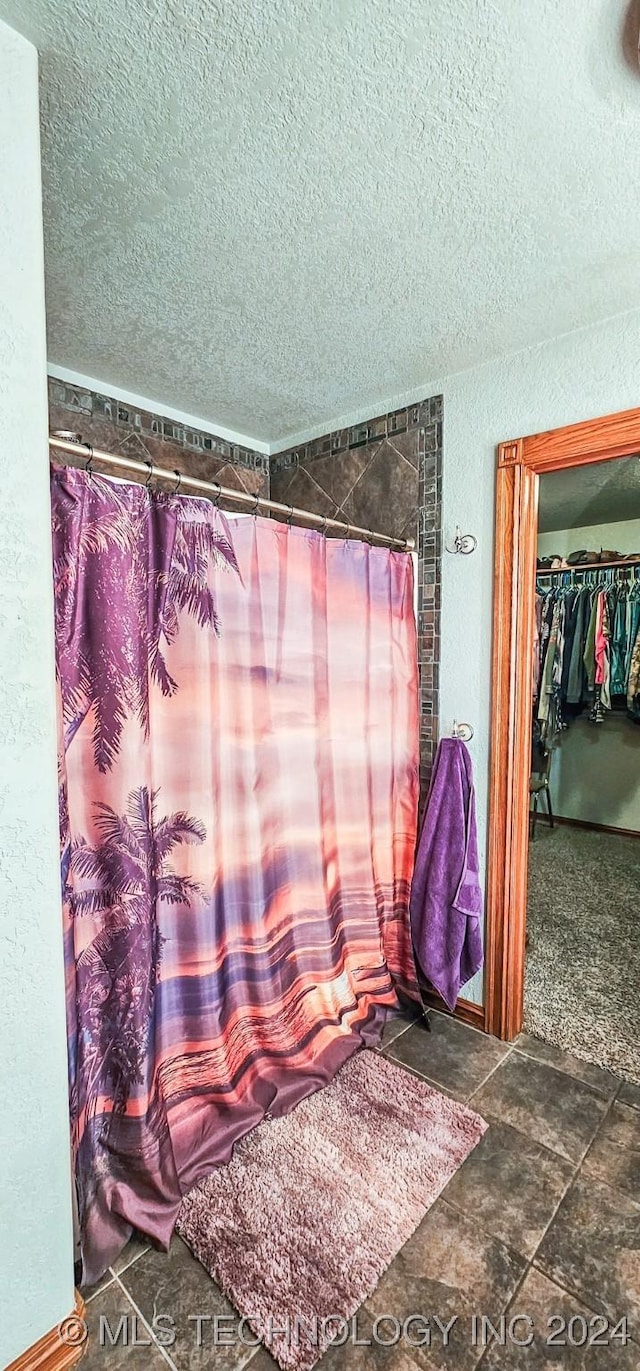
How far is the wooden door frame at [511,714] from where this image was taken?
1.78 meters

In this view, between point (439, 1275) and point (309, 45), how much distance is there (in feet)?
7.46

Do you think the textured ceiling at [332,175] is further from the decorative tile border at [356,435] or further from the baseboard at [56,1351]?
the baseboard at [56,1351]

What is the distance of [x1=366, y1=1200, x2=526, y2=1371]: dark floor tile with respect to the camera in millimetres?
1042

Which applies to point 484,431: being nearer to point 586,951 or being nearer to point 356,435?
point 356,435

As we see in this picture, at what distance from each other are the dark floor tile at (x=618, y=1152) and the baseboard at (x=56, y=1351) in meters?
1.18

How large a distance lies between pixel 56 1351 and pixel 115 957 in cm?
64

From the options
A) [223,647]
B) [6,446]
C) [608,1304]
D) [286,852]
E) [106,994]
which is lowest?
[608,1304]

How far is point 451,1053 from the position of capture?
1.82 m

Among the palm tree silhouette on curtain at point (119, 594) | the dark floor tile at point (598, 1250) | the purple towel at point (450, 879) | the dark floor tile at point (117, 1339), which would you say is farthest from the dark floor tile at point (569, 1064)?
the palm tree silhouette on curtain at point (119, 594)

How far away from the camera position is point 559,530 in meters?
3.97

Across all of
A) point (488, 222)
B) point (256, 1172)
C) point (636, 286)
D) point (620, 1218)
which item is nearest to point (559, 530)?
point (636, 286)

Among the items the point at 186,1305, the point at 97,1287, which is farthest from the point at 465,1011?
the point at 97,1287

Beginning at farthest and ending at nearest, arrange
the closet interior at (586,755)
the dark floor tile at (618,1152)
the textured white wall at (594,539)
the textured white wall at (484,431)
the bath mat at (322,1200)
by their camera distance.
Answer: the textured white wall at (594,539), the closet interior at (586,755), the textured white wall at (484,431), the dark floor tile at (618,1152), the bath mat at (322,1200)

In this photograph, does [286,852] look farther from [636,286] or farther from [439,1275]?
[636,286]
